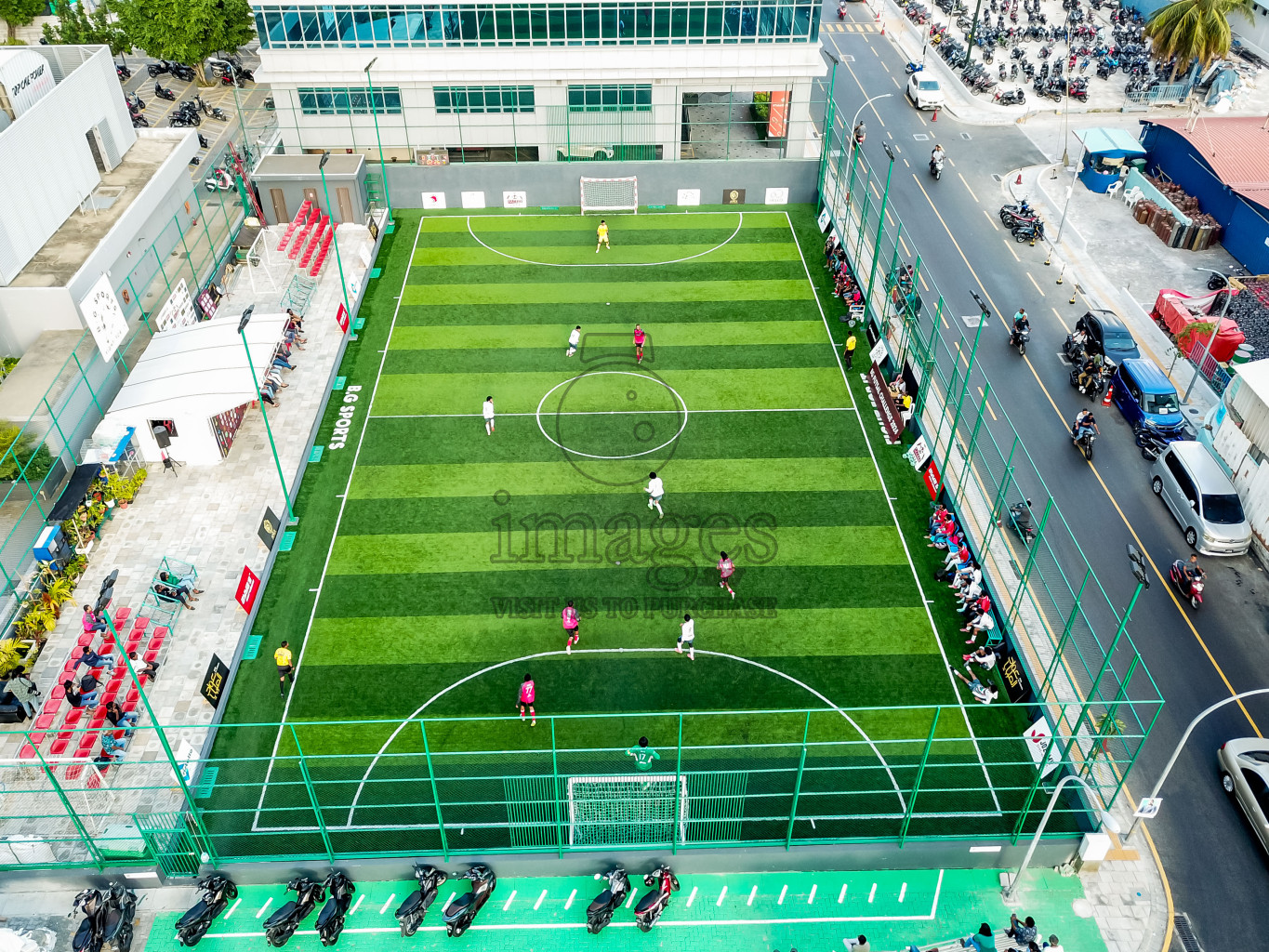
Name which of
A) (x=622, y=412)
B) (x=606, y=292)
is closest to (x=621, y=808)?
(x=622, y=412)

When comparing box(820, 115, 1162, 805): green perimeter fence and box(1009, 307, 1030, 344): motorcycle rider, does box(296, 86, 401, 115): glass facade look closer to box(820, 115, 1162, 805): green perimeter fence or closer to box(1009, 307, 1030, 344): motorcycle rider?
box(820, 115, 1162, 805): green perimeter fence

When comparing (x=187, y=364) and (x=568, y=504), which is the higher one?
(x=187, y=364)

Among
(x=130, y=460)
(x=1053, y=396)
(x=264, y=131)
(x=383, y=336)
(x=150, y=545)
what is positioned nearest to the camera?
(x=150, y=545)

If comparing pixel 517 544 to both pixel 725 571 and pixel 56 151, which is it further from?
pixel 56 151

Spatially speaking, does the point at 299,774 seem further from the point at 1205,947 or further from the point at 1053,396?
the point at 1053,396

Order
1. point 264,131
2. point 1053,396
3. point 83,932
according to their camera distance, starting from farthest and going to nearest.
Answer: point 264,131 < point 1053,396 < point 83,932

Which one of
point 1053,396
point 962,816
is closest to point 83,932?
point 962,816

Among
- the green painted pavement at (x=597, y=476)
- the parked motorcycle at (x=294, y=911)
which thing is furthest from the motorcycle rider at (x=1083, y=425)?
the parked motorcycle at (x=294, y=911)
